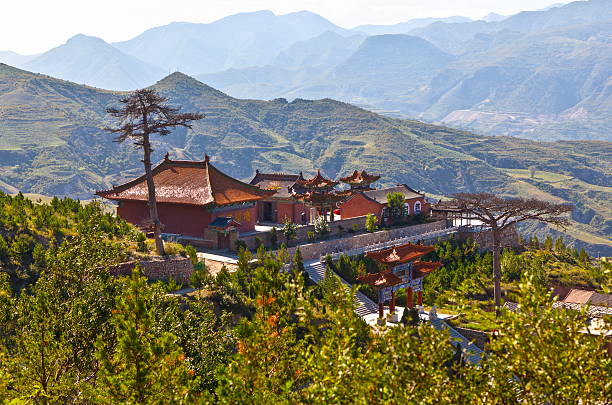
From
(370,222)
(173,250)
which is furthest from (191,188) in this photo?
(370,222)

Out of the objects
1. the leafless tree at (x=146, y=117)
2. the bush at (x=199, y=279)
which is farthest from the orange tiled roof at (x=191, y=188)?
the bush at (x=199, y=279)

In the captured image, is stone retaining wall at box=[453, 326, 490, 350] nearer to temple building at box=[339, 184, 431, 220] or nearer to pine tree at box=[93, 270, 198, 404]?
temple building at box=[339, 184, 431, 220]

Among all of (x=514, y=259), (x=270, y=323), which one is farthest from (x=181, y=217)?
(x=270, y=323)

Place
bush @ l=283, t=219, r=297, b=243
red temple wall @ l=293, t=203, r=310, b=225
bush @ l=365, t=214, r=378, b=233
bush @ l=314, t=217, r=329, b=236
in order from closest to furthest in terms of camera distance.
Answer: bush @ l=283, t=219, r=297, b=243 < bush @ l=314, t=217, r=329, b=236 < bush @ l=365, t=214, r=378, b=233 < red temple wall @ l=293, t=203, r=310, b=225

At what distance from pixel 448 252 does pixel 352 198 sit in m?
A: 9.54

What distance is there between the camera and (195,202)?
1651 inches

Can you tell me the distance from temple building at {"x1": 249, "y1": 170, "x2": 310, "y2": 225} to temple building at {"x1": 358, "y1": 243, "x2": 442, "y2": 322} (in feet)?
57.9

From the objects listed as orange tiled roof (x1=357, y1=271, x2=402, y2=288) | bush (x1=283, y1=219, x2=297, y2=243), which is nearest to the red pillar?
orange tiled roof (x1=357, y1=271, x2=402, y2=288)

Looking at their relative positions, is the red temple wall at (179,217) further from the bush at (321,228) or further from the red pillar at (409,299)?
the red pillar at (409,299)

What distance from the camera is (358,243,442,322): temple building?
34.4 m

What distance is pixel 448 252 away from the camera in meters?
48.2

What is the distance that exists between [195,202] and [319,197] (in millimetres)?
11850

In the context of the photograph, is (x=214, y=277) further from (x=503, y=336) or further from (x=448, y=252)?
(x=503, y=336)

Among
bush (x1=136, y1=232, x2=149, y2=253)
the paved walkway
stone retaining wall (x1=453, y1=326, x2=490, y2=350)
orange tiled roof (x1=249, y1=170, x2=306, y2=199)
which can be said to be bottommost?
stone retaining wall (x1=453, y1=326, x2=490, y2=350)
